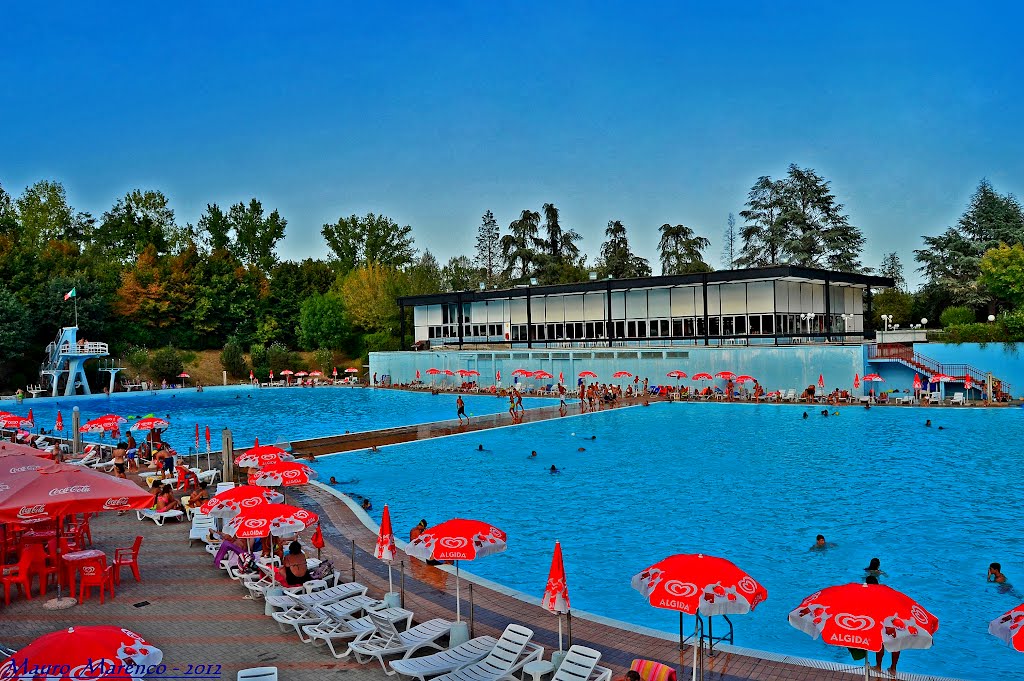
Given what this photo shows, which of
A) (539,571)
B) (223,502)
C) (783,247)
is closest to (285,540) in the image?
(223,502)

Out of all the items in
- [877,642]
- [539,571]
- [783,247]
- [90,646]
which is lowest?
[539,571]

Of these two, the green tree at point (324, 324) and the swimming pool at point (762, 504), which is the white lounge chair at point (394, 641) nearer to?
the swimming pool at point (762, 504)

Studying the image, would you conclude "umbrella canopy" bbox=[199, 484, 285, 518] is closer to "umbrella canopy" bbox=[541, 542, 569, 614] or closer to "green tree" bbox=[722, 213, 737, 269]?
"umbrella canopy" bbox=[541, 542, 569, 614]

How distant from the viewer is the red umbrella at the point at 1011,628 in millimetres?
4953

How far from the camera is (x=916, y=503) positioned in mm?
15727

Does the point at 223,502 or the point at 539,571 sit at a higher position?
the point at 223,502

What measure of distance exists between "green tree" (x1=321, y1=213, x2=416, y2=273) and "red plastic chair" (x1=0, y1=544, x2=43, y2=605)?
67953 mm

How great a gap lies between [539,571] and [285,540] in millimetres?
4328

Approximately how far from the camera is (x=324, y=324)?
59656 millimetres

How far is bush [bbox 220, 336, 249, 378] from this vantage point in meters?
56.8

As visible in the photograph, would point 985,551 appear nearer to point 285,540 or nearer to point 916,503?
point 916,503

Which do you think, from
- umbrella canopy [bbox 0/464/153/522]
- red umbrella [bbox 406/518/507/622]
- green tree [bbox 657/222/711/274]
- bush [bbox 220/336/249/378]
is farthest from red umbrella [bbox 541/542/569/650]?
green tree [bbox 657/222/711/274]

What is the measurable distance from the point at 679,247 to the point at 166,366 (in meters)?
45.6

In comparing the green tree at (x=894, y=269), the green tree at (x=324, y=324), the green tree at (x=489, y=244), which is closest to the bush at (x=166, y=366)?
the green tree at (x=324, y=324)
